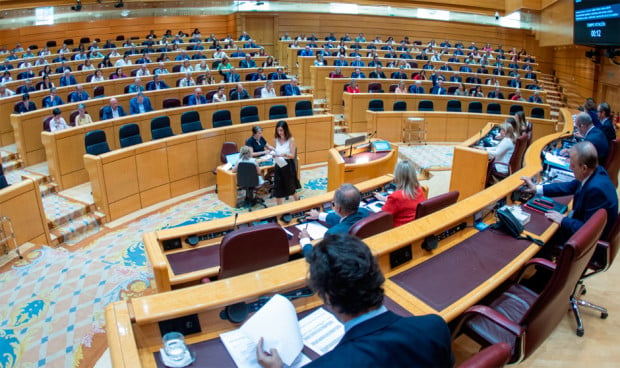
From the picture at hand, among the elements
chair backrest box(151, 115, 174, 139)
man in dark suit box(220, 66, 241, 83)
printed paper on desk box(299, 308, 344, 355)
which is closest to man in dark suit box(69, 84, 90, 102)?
chair backrest box(151, 115, 174, 139)

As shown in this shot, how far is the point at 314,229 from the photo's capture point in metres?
3.50

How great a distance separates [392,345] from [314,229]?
216 centimetres

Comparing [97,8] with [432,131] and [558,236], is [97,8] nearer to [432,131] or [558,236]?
[432,131]

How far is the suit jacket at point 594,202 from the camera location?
122 inches

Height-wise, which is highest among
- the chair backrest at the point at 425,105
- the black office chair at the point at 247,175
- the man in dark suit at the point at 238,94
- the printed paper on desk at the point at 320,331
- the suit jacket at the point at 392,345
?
the man in dark suit at the point at 238,94

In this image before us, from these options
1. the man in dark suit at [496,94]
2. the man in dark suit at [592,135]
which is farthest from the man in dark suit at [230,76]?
the man in dark suit at [592,135]

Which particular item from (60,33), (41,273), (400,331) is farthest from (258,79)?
(60,33)

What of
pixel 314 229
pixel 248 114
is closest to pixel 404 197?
pixel 314 229

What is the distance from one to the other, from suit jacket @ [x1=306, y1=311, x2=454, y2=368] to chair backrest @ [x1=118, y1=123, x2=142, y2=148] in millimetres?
5983

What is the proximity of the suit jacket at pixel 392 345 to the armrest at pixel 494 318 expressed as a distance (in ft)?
2.68

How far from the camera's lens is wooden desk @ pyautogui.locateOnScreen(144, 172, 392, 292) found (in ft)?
9.72

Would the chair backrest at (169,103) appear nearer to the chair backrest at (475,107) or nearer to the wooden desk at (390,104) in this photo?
the wooden desk at (390,104)

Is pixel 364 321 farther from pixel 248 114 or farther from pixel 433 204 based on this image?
pixel 248 114

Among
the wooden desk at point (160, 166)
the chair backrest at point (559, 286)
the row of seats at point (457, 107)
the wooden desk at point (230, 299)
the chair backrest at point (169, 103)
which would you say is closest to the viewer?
the wooden desk at point (230, 299)
